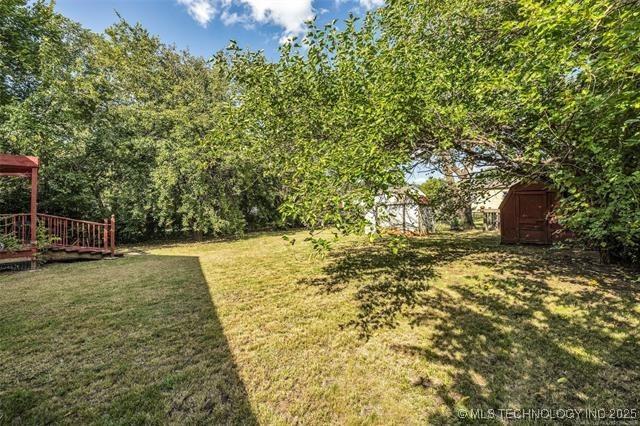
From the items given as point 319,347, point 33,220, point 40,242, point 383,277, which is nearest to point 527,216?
Answer: point 383,277

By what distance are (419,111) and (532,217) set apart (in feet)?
24.0

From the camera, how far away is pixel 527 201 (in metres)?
9.02

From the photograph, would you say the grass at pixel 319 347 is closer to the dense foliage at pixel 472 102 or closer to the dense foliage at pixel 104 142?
the dense foliage at pixel 472 102

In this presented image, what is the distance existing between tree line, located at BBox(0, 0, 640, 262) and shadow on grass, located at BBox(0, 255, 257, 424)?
1998mm

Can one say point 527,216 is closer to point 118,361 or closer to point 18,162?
point 118,361

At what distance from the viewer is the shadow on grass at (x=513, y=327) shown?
2.31 meters

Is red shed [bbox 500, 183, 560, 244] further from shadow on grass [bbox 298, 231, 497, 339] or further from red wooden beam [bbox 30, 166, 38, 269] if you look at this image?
red wooden beam [bbox 30, 166, 38, 269]

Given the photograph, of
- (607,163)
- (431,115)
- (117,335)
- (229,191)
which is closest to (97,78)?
(229,191)

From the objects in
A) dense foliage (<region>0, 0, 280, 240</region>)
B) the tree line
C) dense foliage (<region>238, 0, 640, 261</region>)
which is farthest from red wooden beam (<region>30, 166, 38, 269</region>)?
dense foliage (<region>238, 0, 640, 261</region>)

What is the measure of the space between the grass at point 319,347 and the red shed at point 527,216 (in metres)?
3.28

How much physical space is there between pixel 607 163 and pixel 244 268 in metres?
6.85

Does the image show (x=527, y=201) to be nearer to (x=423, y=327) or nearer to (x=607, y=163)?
(x=607, y=163)

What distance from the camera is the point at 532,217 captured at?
355 inches

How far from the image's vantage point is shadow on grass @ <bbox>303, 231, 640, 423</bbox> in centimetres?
Answer: 231
